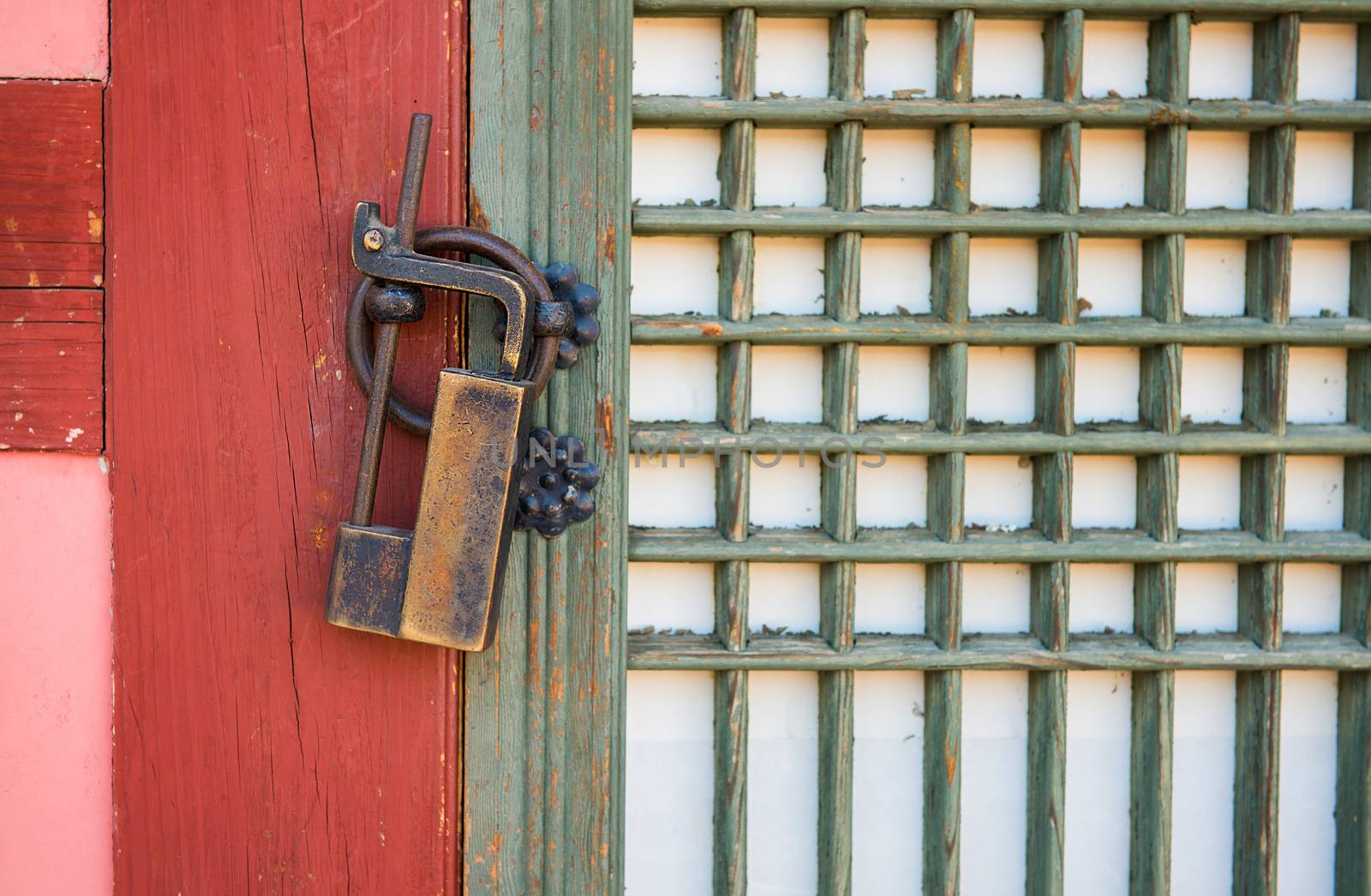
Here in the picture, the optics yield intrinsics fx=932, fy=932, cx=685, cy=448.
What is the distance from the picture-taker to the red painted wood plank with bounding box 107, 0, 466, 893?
34.9 inches

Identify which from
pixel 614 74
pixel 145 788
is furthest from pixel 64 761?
pixel 614 74

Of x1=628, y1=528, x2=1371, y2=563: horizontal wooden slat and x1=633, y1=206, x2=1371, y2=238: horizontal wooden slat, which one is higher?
x1=633, y1=206, x2=1371, y2=238: horizontal wooden slat

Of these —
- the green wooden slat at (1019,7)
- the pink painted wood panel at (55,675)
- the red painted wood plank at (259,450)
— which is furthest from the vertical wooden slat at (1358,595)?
the pink painted wood panel at (55,675)

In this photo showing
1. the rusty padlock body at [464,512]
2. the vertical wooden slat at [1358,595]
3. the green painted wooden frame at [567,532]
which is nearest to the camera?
the rusty padlock body at [464,512]

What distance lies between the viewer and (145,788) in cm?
90

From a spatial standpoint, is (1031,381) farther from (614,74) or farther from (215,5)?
(215,5)

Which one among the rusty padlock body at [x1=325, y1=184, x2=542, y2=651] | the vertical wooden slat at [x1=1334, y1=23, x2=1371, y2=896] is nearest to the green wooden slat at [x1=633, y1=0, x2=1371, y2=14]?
the vertical wooden slat at [x1=1334, y1=23, x2=1371, y2=896]

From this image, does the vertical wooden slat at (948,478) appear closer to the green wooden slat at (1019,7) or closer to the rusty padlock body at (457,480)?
the green wooden slat at (1019,7)

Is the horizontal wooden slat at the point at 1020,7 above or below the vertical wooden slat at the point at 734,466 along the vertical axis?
above

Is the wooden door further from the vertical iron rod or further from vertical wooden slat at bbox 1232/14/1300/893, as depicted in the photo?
vertical wooden slat at bbox 1232/14/1300/893

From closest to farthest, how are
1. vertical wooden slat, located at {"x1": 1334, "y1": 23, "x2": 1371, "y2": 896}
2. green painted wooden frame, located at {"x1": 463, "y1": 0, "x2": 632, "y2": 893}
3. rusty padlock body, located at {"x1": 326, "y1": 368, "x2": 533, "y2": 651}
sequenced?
rusty padlock body, located at {"x1": 326, "y1": 368, "x2": 533, "y2": 651}
green painted wooden frame, located at {"x1": 463, "y1": 0, "x2": 632, "y2": 893}
vertical wooden slat, located at {"x1": 1334, "y1": 23, "x2": 1371, "y2": 896}

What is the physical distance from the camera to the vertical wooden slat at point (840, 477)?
93 centimetres

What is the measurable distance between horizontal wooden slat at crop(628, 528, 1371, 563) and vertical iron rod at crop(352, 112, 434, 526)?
0.26 metres

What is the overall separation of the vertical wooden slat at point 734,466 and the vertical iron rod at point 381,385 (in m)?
0.30
